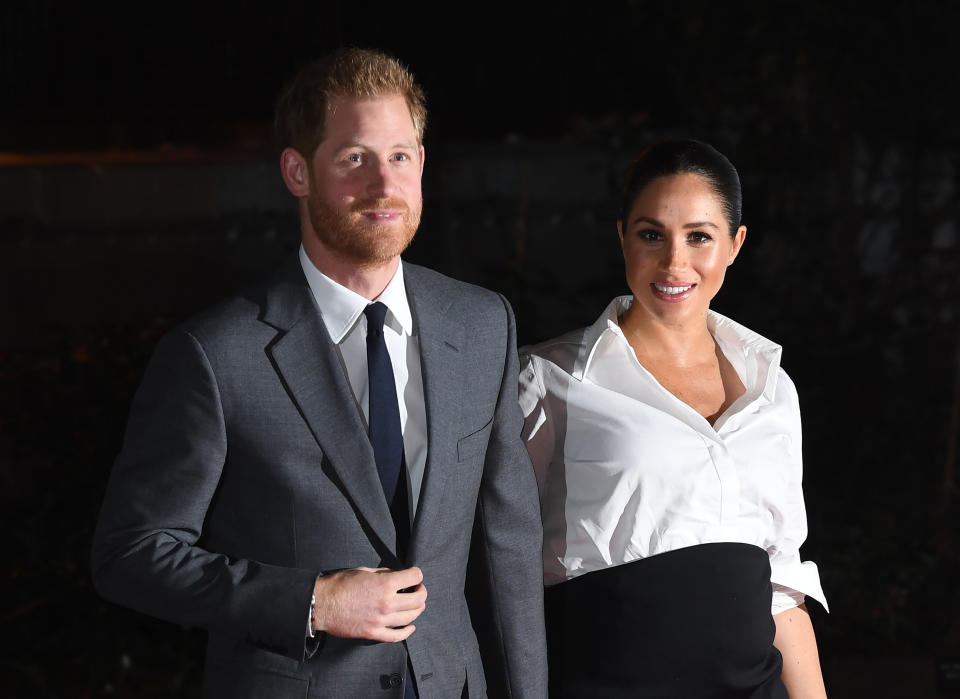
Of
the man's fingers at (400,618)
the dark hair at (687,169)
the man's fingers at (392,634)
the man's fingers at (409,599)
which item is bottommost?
the man's fingers at (392,634)

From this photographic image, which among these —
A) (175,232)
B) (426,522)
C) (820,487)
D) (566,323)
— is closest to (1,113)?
(175,232)

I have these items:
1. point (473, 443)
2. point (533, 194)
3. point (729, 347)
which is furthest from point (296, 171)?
point (533, 194)

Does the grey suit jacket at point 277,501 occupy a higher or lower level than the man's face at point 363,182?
lower

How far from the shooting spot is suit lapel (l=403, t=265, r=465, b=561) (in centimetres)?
175

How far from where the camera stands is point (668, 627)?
6.69ft

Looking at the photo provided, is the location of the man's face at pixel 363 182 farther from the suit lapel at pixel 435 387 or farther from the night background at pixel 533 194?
the night background at pixel 533 194

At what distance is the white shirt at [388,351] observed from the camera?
1790 millimetres

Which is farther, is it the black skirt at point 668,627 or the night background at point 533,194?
the night background at point 533,194

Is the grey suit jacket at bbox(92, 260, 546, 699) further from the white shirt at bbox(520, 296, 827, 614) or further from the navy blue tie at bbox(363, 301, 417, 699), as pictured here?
the white shirt at bbox(520, 296, 827, 614)

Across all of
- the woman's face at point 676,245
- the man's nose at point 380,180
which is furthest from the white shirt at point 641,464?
the man's nose at point 380,180

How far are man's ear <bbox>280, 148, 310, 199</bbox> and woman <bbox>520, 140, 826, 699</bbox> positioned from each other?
0.56 m

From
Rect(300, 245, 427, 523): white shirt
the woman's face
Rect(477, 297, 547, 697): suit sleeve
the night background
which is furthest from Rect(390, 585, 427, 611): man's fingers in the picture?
the night background

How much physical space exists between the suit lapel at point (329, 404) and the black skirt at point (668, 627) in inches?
19.3

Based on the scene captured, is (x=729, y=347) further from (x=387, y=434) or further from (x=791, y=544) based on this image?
(x=387, y=434)
